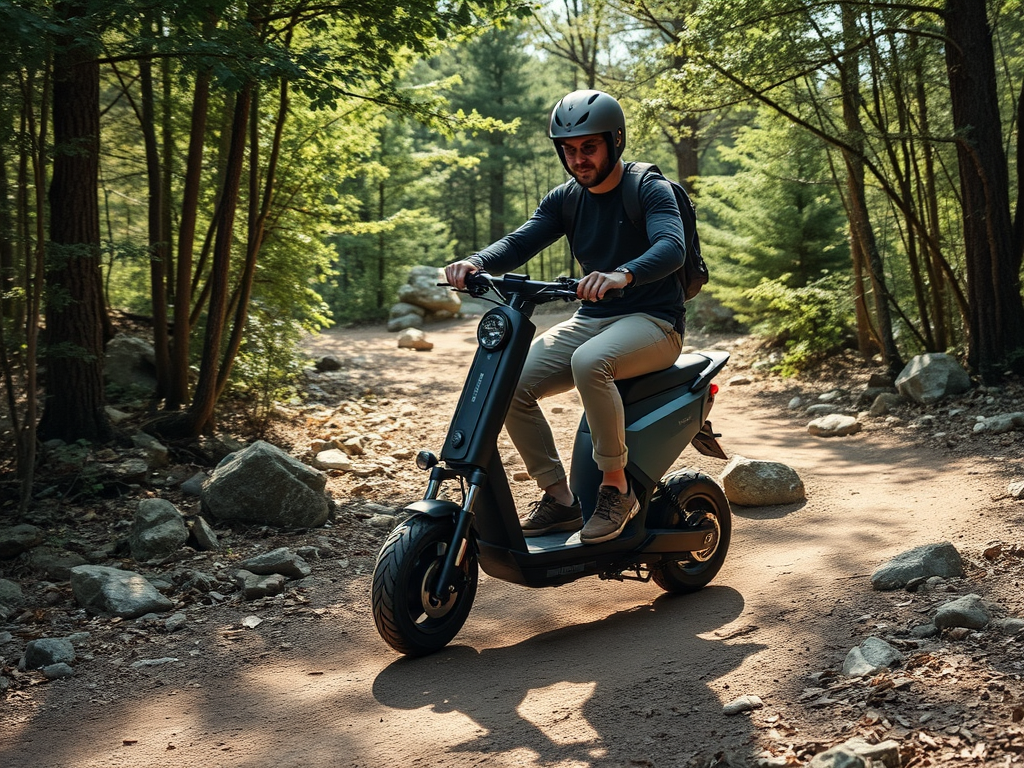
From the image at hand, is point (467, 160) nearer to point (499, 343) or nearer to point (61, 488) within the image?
point (61, 488)

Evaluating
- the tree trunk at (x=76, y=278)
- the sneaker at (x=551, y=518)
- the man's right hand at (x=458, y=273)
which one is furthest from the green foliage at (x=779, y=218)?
the man's right hand at (x=458, y=273)

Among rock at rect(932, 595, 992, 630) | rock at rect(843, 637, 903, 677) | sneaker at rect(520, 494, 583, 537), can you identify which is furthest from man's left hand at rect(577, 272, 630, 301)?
rock at rect(932, 595, 992, 630)

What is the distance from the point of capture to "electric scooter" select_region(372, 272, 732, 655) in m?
3.24

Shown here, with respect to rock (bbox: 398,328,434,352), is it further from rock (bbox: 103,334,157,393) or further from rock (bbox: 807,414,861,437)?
rock (bbox: 807,414,861,437)

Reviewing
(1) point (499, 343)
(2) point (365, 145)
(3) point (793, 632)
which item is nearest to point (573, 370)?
(1) point (499, 343)

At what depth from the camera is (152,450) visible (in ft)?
20.0

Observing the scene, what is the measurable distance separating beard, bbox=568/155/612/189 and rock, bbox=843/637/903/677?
1.92m

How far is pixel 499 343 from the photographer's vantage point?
11.2ft

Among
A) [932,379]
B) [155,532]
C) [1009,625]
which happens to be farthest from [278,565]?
[932,379]

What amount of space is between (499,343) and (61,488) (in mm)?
3457

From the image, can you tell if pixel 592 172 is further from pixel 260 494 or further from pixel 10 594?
pixel 10 594

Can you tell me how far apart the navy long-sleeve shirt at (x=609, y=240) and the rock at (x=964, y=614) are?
1.42 metres

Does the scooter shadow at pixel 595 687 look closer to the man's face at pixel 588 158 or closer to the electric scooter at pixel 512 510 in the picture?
the electric scooter at pixel 512 510

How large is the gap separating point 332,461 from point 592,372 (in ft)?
12.0
